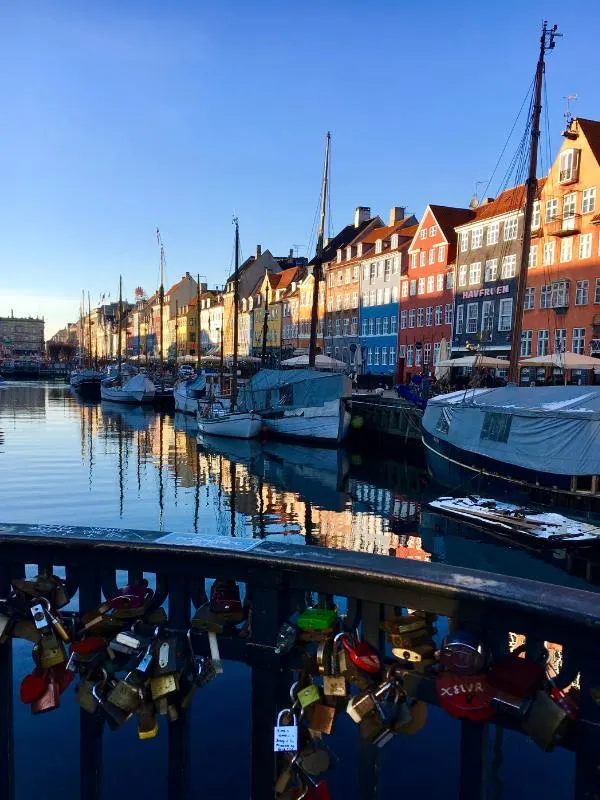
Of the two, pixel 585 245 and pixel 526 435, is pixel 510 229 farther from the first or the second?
pixel 526 435

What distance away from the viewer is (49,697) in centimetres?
277

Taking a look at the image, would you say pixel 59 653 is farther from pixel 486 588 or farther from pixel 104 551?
pixel 486 588

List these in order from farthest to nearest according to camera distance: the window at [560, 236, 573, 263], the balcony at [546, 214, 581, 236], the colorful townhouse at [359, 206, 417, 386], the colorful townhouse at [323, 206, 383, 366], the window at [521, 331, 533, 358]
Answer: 1. the colorful townhouse at [323, 206, 383, 366]
2. the colorful townhouse at [359, 206, 417, 386]
3. the window at [521, 331, 533, 358]
4. the window at [560, 236, 573, 263]
5. the balcony at [546, 214, 581, 236]

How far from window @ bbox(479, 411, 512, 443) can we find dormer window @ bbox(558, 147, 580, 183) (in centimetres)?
2522

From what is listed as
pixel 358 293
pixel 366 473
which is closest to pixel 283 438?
pixel 366 473

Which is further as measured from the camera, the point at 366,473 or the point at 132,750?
the point at 366,473

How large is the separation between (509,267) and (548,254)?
3.94m

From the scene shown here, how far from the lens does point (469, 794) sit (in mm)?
2281

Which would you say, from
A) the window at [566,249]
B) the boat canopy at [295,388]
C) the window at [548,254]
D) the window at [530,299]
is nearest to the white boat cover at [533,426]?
the boat canopy at [295,388]

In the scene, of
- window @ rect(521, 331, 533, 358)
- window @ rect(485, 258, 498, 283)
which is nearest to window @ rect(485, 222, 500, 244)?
window @ rect(485, 258, 498, 283)

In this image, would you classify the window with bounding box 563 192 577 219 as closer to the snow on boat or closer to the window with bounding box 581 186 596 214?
the window with bounding box 581 186 596 214

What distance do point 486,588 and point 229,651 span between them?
103 cm

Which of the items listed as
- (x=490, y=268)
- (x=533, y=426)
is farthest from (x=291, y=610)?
(x=490, y=268)

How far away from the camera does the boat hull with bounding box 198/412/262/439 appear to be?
41.2 metres
